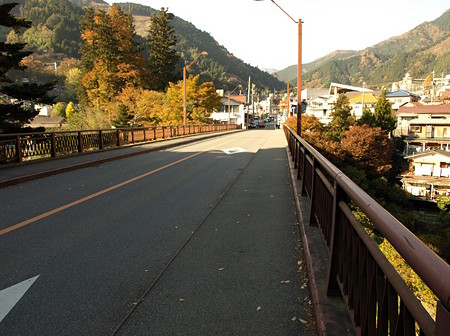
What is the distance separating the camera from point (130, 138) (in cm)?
2311

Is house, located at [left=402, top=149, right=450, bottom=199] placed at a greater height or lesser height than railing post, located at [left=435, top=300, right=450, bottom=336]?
lesser

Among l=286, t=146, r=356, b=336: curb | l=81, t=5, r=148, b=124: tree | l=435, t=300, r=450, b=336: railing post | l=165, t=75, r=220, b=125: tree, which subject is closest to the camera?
l=435, t=300, r=450, b=336: railing post

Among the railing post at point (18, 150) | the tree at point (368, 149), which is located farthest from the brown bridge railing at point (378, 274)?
the tree at point (368, 149)

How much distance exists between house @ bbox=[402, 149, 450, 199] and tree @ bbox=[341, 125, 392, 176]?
910 cm

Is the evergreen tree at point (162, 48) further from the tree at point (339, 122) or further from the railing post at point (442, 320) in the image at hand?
the railing post at point (442, 320)

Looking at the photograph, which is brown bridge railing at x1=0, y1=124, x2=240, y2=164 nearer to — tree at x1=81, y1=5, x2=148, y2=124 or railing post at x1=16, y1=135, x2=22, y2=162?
railing post at x1=16, y1=135, x2=22, y2=162

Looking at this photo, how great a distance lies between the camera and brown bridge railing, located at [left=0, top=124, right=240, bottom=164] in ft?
43.1

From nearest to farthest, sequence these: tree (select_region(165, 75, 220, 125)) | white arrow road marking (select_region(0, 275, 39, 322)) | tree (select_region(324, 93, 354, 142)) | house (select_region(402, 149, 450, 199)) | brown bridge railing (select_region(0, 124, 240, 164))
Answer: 1. white arrow road marking (select_region(0, 275, 39, 322))
2. brown bridge railing (select_region(0, 124, 240, 164))
3. house (select_region(402, 149, 450, 199))
4. tree (select_region(165, 75, 220, 125))
5. tree (select_region(324, 93, 354, 142))

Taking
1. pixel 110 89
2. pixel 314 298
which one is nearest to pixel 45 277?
pixel 314 298

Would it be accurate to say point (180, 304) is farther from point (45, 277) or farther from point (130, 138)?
point (130, 138)

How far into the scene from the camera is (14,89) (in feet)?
54.4

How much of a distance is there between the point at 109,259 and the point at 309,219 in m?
2.94

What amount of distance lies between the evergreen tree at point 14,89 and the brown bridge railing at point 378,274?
691 inches

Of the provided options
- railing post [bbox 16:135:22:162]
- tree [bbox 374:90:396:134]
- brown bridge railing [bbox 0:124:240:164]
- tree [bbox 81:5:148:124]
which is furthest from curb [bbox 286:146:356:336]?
tree [bbox 374:90:396:134]
